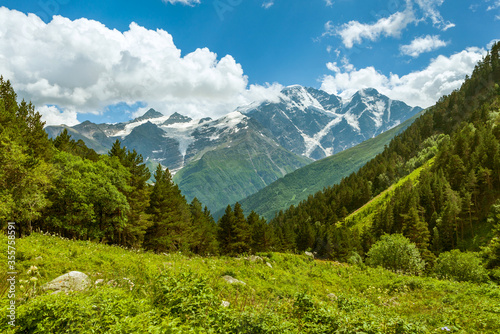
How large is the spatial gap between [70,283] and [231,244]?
168ft

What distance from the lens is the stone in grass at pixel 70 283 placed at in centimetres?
1025

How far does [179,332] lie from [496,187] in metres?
94.7

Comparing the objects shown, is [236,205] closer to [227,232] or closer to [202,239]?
[227,232]

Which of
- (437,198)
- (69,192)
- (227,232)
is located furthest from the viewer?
(437,198)

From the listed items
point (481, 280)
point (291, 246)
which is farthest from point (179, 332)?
point (291, 246)

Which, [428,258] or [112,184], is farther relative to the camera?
[428,258]

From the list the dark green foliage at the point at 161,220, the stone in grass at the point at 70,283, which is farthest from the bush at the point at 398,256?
the stone in grass at the point at 70,283

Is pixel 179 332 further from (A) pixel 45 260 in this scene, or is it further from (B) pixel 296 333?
(A) pixel 45 260

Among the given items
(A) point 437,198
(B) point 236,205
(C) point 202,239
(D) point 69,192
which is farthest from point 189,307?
(A) point 437,198

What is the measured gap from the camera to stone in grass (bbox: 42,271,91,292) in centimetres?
1025

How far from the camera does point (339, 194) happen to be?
135625 mm

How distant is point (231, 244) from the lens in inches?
2368

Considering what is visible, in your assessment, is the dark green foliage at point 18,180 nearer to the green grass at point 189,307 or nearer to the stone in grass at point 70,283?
the green grass at point 189,307

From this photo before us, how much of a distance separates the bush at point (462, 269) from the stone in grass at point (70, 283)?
4266 centimetres
